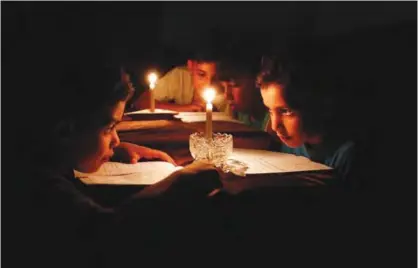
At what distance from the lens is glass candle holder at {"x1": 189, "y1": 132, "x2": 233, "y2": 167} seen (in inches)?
69.4

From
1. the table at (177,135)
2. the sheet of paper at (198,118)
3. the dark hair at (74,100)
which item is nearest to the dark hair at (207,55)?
the sheet of paper at (198,118)

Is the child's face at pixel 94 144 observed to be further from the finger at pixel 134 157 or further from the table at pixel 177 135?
the table at pixel 177 135

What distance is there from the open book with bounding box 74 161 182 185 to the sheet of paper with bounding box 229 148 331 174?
32 centimetres

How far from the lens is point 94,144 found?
1603 millimetres

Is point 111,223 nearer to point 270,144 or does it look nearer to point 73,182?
point 73,182

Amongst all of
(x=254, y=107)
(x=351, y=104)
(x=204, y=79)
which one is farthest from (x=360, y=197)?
(x=204, y=79)

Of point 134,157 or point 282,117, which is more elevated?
point 282,117

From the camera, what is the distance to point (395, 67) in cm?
222

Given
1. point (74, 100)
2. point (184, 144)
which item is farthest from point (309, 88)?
point (184, 144)

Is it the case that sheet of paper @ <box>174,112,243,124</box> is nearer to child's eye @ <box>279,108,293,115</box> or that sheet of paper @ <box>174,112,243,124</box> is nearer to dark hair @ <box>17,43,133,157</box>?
child's eye @ <box>279,108,293,115</box>

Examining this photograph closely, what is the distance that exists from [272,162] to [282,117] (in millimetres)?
198

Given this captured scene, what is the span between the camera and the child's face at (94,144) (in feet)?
5.19

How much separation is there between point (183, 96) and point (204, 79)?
187 centimetres

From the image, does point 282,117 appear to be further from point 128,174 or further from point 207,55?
point 207,55
